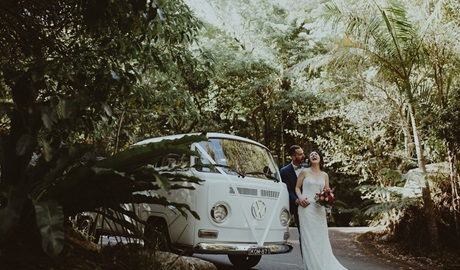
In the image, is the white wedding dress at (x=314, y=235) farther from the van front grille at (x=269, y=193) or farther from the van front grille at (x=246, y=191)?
the van front grille at (x=246, y=191)

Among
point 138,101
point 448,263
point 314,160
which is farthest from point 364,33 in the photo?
point 138,101

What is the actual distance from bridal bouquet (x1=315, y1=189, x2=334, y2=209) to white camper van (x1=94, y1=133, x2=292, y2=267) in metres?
0.55

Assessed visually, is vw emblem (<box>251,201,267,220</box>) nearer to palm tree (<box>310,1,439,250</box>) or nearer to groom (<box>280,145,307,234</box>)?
groom (<box>280,145,307,234</box>)

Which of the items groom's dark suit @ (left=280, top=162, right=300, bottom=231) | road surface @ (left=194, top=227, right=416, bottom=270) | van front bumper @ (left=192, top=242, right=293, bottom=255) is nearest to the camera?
van front bumper @ (left=192, top=242, right=293, bottom=255)

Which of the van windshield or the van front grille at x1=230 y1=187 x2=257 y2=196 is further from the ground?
the van windshield

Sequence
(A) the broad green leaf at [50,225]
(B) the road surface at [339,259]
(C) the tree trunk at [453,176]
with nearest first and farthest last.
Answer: (A) the broad green leaf at [50,225], (B) the road surface at [339,259], (C) the tree trunk at [453,176]

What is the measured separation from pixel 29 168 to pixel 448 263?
8253mm

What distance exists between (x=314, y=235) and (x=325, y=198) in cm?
66

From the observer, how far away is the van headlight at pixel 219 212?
19.9ft

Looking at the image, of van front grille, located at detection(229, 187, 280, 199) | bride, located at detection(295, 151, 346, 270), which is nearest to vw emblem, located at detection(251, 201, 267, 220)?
van front grille, located at detection(229, 187, 280, 199)

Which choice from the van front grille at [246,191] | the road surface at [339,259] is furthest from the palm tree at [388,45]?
the van front grille at [246,191]

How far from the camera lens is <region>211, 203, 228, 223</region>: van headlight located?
607 cm

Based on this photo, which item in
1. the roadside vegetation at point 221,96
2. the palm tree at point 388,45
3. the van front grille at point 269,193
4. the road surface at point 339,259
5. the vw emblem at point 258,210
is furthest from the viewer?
the palm tree at point 388,45

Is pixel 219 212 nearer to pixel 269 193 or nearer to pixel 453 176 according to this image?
pixel 269 193
